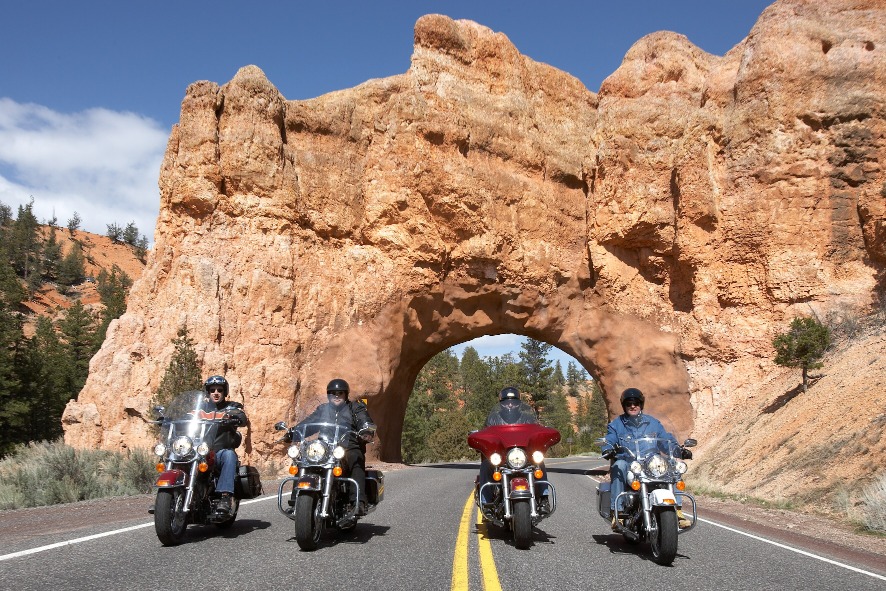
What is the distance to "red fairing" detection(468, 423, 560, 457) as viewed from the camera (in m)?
7.26

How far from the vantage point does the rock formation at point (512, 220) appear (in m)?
24.4

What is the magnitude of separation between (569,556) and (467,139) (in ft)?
77.9

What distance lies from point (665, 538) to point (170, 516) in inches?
193

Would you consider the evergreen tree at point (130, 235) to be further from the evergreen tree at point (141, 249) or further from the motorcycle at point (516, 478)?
the motorcycle at point (516, 478)

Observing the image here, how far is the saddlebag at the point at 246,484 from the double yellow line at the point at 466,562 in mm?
2544

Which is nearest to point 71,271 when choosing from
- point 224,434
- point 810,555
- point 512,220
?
point 512,220

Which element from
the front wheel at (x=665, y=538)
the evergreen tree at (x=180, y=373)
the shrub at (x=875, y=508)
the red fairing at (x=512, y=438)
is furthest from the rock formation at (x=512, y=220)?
the front wheel at (x=665, y=538)

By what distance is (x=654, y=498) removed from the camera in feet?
20.9

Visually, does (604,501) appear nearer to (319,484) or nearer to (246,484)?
(319,484)

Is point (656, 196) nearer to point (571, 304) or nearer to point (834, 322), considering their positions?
point (571, 304)

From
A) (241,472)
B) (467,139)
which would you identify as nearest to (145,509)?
(241,472)

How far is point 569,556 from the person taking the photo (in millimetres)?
6426

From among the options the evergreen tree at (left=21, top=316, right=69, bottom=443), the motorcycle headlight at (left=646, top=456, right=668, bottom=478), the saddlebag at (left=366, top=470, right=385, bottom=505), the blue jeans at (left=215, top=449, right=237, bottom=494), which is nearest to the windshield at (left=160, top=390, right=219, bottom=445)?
the blue jeans at (left=215, top=449, right=237, bottom=494)

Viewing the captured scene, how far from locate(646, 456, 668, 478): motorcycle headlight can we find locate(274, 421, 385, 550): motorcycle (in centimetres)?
309
